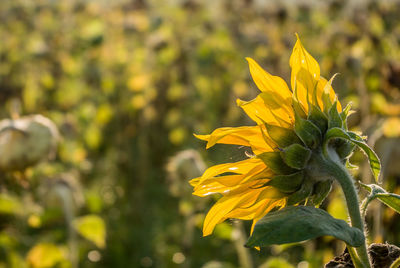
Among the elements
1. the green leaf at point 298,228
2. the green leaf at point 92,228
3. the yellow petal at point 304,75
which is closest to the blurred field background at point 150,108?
the green leaf at point 92,228

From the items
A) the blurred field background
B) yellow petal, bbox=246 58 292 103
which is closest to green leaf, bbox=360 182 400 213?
yellow petal, bbox=246 58 292 103

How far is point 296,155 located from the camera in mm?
553

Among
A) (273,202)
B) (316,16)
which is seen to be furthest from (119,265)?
(316,16)

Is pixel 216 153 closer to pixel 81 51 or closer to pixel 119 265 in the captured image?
pixel 119 265

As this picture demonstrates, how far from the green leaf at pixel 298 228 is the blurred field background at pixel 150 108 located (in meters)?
0.71

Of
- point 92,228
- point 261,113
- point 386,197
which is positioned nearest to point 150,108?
point 92,228

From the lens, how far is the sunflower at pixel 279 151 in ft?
1.84

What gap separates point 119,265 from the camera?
2.33 m

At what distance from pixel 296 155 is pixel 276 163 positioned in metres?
0.02

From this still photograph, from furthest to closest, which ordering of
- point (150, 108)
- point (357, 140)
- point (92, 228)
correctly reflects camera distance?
1. point (150, 108)
2. point (92, 228)
3. point (357, 140)

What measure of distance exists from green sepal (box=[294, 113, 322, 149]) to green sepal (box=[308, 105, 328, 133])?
0.01 meters

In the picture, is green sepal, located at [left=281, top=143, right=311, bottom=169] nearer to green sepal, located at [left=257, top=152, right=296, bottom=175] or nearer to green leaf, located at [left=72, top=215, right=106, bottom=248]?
green sepal, located at [left=257, top=152, right=296, bottom=175]

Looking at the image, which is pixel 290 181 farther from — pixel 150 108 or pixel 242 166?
pixel 150 108

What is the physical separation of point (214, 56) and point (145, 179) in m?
1.26
